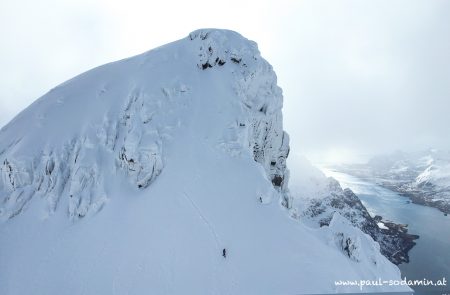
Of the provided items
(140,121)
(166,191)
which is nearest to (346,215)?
(140,121)

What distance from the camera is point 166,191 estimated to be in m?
23.8

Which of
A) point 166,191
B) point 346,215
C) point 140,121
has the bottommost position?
point 346,215

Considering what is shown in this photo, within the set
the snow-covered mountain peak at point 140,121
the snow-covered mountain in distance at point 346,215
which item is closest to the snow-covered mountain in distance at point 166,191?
the snow-covered mountain peak at point 140,121

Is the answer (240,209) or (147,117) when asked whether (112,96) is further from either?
(240,209)

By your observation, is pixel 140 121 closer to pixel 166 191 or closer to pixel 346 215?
pixel 166 191

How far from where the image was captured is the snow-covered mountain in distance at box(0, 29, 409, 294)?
64.1 feet

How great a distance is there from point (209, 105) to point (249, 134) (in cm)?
505

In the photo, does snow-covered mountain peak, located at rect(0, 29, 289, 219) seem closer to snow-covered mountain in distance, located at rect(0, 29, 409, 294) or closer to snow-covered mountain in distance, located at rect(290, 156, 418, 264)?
snow-covered mountain in distance, located at rect(0, 29, 409, 294)

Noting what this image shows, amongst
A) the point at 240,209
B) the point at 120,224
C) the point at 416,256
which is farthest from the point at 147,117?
the point at 416,256

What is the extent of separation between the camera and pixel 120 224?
912 inches

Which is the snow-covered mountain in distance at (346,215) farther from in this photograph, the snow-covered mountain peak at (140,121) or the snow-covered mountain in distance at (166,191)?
the snow-covered mountain in distance at (166,191)

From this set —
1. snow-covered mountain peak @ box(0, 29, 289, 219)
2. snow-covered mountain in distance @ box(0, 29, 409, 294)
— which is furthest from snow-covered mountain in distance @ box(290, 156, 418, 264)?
snow-covered mountain in distance @ box(0, 29, 409, 294)

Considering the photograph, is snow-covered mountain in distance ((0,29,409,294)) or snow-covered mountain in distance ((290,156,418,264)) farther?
snow-covered mountain in distance ((290,156,418,264))


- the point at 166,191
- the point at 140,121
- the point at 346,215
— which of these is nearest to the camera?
the point at 166,191
